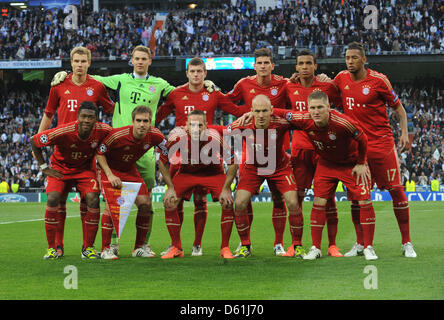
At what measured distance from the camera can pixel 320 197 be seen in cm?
828

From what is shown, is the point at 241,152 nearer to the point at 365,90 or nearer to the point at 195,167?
the point at 195,167

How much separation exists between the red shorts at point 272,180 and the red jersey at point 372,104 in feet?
3.62

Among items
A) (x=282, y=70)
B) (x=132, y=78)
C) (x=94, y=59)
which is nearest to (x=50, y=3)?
(x=94, y=59)

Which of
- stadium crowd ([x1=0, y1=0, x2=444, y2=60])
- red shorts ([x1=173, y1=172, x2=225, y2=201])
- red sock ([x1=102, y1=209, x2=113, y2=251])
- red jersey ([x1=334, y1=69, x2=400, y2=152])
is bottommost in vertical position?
red sock ([x1=102, y1=209, x2=113, y2=251])

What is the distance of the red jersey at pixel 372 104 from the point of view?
851 cm

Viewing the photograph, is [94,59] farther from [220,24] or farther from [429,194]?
[429,194]

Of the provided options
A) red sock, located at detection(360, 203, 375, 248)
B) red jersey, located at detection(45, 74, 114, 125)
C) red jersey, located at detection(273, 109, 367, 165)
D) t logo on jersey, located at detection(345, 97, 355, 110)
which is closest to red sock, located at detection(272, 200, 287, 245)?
red jersey, located at detection(273, 109, 367, 165)

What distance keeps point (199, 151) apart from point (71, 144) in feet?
5.35

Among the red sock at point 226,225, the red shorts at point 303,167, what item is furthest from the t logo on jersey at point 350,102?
the red sock at point 226,225

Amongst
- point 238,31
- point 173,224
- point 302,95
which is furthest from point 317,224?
point 238,31

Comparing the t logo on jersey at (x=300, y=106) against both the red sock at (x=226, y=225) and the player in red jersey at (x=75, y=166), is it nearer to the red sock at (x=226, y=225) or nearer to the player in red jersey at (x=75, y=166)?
the red sock at (x=226, y=225)

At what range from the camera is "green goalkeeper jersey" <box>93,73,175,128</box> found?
9.20m

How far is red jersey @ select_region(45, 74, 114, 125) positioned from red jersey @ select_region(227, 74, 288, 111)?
5.94ft

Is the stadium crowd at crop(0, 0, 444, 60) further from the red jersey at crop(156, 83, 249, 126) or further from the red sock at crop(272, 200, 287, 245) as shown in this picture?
the red sock at crop(272, 200, 287, 245)
